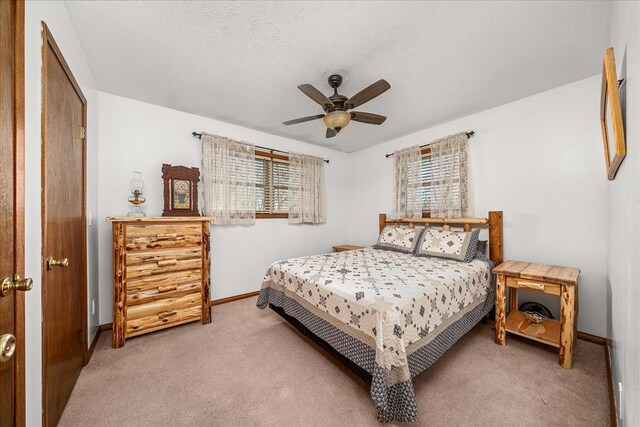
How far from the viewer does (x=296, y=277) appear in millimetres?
2232

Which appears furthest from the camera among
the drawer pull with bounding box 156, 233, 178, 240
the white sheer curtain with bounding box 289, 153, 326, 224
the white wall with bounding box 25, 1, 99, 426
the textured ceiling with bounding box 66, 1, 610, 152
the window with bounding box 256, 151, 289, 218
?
the white sheer curtain with bounding box 289, 153, 326, 224

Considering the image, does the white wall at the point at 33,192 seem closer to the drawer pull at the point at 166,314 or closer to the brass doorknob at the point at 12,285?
the brass doorknob at the point at 12,285

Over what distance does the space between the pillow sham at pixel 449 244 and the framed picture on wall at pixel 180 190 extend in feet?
9.14

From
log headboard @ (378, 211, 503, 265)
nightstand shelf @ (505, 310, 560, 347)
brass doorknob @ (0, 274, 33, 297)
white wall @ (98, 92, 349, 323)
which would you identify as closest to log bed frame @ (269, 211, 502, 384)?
log headboard @ (378, 211, 503, 265)

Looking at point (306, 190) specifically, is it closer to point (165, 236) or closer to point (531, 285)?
point (165, 236)

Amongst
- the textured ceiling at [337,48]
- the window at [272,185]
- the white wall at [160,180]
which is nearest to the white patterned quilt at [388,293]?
the white wall at [160,180]

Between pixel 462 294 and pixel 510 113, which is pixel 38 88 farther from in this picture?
pixel 510 113

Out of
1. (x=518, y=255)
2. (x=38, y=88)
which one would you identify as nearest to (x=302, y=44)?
(x=38, y=88)

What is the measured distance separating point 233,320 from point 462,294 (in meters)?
2.36

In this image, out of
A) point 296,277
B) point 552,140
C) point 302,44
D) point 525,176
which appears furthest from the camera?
point 525,176

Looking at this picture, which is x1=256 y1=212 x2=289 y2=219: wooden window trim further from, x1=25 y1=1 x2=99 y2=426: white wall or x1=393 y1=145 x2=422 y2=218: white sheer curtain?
x1=25 y1=1 x2=99 y2=426: white wall

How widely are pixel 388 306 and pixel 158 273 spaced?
2211mm

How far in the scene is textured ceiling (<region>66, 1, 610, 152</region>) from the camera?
5.13ft

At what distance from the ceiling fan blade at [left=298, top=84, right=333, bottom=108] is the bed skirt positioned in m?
1.81
